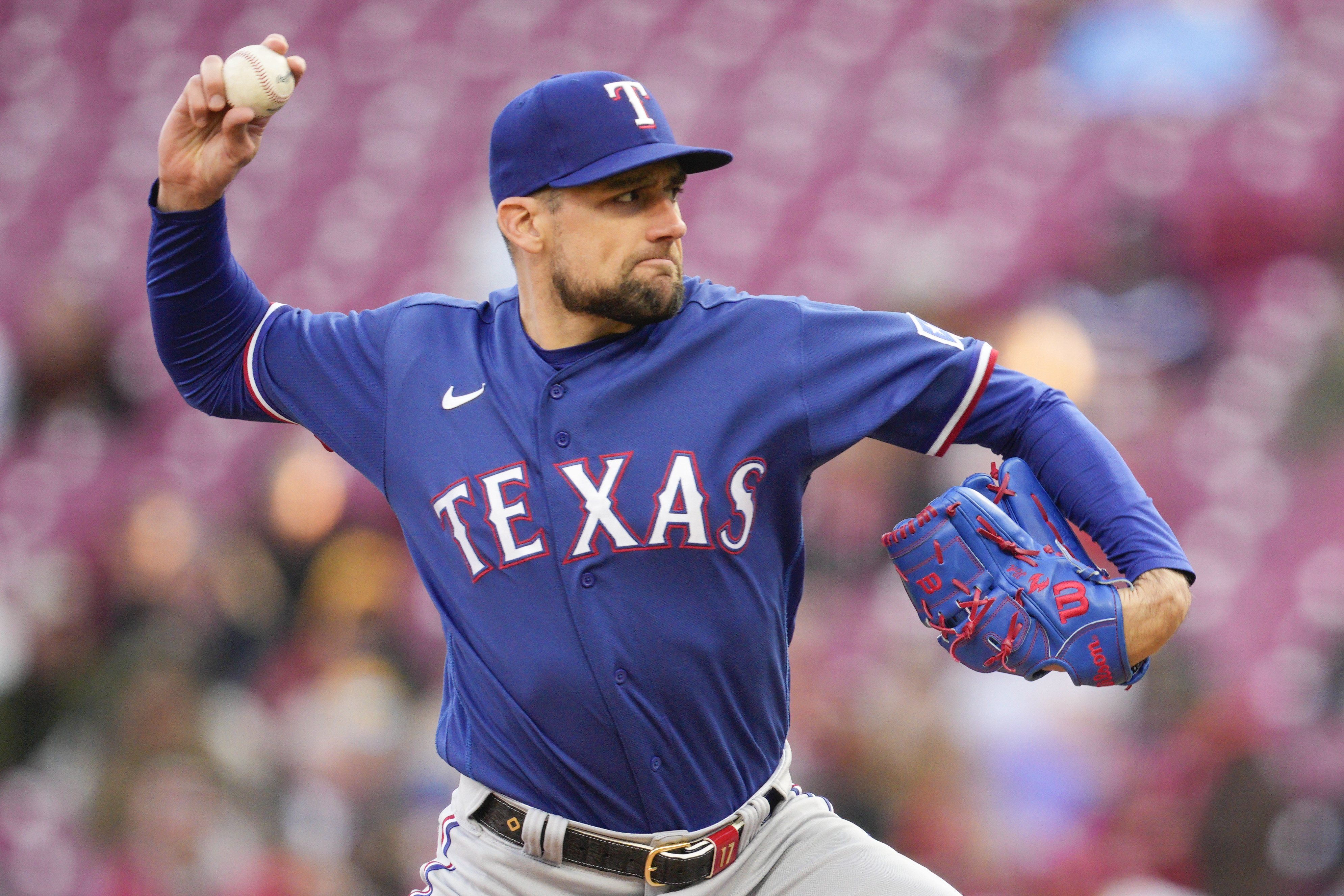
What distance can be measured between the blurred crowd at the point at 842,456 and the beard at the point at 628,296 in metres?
3.20

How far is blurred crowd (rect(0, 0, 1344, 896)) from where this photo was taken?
4.93 m

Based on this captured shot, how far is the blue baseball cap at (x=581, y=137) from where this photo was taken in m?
2.23

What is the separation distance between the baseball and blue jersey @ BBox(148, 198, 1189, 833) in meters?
0.49

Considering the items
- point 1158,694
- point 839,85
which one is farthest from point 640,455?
point 839,85

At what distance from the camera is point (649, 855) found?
217cm

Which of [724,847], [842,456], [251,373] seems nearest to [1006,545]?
[724,847]

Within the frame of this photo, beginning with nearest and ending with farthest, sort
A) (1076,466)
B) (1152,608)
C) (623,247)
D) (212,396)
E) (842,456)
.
A: (1152,608), (1076,466), (623,247), (212,396), (842,456)

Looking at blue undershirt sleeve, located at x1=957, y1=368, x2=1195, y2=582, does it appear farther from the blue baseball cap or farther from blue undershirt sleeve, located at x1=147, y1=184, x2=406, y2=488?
blue undershirt sleeve, located at x1=147, y1=184, x2=406, y2=488

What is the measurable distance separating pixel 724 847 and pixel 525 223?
1069 mm

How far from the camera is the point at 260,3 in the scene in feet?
27.4

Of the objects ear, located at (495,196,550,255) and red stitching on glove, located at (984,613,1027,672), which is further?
→ ear, located at (495,196,550,255)

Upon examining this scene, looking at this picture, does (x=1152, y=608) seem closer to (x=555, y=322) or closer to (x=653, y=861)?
(x=653, y=861)

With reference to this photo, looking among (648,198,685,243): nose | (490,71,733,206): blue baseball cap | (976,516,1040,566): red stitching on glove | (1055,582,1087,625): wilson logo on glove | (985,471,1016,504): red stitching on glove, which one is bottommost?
(1055,582,1087,625): wilson logo on glove

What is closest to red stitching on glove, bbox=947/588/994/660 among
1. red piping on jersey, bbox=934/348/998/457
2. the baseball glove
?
the baseball glove
